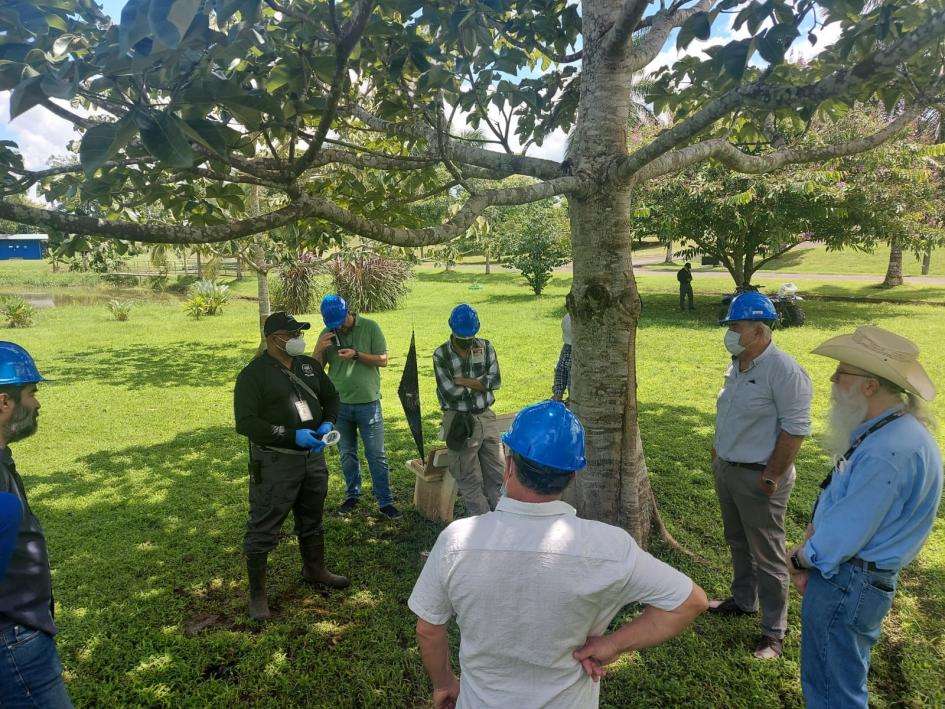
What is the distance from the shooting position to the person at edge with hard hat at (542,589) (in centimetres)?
158

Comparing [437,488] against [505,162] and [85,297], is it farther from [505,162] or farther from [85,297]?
[85,297]

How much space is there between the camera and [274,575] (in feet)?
13.8

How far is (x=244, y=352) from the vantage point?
42.9 feet

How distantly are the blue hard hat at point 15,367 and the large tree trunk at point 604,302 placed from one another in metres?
2.82

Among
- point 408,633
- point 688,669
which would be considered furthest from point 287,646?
point 688,669

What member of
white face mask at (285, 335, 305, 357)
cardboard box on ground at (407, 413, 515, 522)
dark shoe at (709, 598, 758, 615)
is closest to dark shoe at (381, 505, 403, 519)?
cardboard box on ground at (407, 413, 515, 522)

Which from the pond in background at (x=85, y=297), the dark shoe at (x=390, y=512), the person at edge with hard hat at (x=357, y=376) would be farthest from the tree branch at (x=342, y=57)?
the pond in background at (x=85, y=297)

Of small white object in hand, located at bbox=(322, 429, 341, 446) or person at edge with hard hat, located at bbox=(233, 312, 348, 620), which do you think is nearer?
person at edge with hard hat, located at bbox=(233, 312, 348, 620)

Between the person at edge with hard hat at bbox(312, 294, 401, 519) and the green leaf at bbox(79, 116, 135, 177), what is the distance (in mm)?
3128

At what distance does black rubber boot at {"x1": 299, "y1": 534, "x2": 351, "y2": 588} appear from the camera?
398cm

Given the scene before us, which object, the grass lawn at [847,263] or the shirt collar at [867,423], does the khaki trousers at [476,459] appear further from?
the grass lawn at [847,263]

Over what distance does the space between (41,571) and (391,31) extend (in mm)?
2844

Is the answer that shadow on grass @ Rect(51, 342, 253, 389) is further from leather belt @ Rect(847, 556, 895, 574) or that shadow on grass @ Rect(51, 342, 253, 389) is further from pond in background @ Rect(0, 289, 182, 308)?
pond in background @ Rect(0, 289, 182, 308)

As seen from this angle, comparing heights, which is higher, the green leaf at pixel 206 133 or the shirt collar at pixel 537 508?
the green leaf at pixel 206 133
